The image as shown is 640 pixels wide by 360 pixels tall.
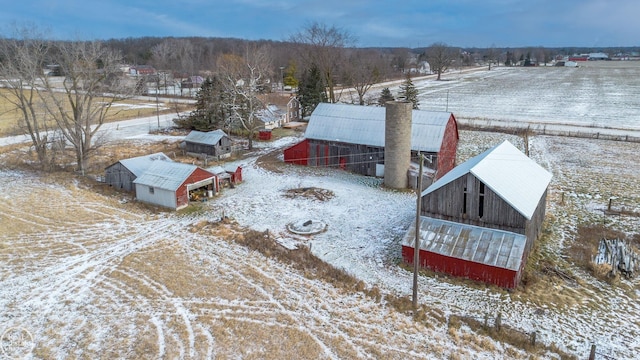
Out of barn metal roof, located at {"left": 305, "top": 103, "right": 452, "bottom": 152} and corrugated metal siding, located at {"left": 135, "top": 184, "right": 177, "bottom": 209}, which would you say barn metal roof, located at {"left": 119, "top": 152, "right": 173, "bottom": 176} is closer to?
corrugated metal siding, located at {"left": 135, "top": 184, "right": 177, "bottom": 209}

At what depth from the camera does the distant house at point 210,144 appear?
40156mm

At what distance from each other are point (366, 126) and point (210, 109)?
22.2 meters

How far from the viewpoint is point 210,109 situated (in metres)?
51.3

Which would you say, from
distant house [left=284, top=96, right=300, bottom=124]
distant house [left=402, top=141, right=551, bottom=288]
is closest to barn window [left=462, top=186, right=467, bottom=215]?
distant house [left=402, top=141, right=551, bottom=288]

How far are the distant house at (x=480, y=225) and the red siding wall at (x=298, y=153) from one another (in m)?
17.3

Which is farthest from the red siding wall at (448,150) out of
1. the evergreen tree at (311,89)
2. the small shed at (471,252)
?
the evergreen tree at (311,89)

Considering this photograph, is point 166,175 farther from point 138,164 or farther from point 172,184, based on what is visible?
point 138,164

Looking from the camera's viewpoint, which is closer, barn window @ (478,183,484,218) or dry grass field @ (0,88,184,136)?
barn window @ (478,183,484,218)

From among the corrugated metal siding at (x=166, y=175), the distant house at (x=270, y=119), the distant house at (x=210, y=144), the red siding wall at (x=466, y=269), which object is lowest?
the red siding wall at (x=466, y=269)

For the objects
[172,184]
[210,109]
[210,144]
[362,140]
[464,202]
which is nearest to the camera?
[464,202]

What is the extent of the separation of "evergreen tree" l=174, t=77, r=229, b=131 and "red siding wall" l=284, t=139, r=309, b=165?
15485 mm

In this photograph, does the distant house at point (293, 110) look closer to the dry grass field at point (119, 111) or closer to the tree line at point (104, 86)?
the tree line at point (104, 86)

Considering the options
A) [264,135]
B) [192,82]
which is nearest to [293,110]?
[264,135]

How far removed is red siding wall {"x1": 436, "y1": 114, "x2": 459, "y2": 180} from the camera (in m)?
33.5
